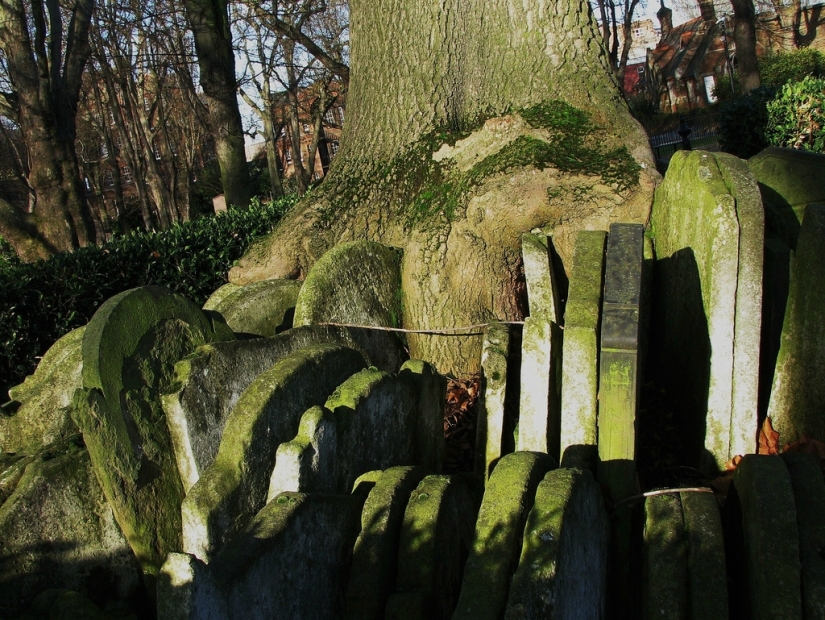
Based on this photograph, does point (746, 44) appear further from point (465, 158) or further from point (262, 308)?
point (262, 308)

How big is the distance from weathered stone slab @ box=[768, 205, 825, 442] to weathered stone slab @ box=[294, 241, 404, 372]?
2.63m

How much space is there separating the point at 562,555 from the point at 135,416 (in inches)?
86.8

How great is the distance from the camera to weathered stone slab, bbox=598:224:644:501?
347 cm

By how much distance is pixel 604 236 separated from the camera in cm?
425

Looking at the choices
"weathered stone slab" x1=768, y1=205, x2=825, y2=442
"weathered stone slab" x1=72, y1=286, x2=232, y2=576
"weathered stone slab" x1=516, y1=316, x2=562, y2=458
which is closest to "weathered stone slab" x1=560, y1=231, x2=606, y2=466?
"weathered stone slab" x1=516, y1=316, x2=562, y2=458

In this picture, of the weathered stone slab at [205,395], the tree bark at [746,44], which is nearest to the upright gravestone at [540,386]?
the weathered stone slab at [205,395]

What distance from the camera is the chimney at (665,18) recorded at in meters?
49.0

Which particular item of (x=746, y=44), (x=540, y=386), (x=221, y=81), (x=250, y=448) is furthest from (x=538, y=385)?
(x=746, y=44)

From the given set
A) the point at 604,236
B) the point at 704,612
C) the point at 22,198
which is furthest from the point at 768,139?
the point at 22,198

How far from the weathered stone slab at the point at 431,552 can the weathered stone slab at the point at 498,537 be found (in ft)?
0.96

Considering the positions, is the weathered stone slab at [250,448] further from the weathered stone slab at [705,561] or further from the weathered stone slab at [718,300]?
the weathered stone slab at [718,300]

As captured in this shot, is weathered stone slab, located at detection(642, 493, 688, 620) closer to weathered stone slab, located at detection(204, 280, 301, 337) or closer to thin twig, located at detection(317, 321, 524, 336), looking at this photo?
thin twig, located at detection(317, 321, 524, 336)

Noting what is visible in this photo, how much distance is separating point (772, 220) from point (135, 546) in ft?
13.9

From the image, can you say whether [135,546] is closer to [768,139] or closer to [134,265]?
[134,265]
